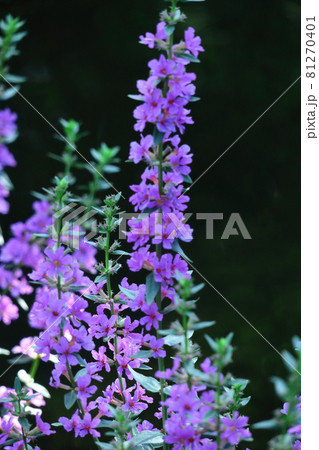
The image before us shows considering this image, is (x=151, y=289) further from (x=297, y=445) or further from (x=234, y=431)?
(x=297, y=445)

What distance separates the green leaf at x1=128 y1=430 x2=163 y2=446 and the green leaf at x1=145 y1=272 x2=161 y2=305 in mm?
322

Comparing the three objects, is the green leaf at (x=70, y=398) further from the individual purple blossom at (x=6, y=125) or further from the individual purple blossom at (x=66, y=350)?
the individual purple blossom at (x=6, y=125)

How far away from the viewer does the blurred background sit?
4094 mm

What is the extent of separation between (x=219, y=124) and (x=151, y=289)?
2.84 meters

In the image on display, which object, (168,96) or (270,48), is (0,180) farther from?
(270,48)

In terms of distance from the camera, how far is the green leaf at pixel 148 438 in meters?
1.54

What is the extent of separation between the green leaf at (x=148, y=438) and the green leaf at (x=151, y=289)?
0.32 metres

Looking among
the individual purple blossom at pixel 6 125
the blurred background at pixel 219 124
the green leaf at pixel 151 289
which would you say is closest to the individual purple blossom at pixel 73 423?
the green leaf at pixel 151 289

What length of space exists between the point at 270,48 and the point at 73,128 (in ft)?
8.57

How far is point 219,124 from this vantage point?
430cm
